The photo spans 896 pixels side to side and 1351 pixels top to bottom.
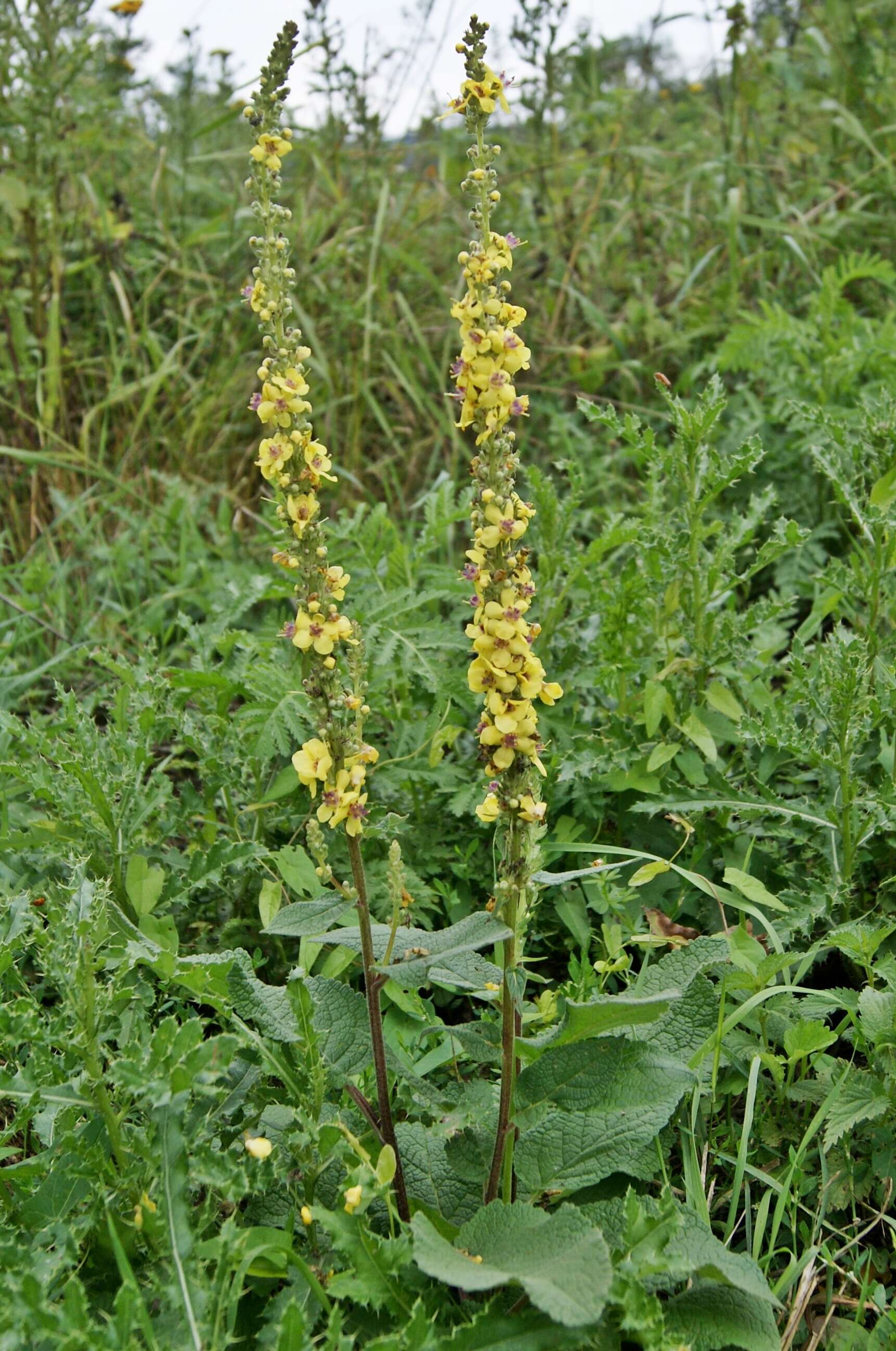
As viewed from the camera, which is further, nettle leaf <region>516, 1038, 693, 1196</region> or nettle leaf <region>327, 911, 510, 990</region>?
nettle leaf <region>516, 1038, 693, 1196</region>

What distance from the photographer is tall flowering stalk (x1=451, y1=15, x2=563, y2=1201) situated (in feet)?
4.54

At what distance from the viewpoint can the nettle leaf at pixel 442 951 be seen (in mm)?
1462

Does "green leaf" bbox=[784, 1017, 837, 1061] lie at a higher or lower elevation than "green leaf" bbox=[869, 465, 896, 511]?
lower

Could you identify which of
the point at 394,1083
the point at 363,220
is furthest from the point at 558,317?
the point at 394,1083

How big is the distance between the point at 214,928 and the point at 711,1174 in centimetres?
112

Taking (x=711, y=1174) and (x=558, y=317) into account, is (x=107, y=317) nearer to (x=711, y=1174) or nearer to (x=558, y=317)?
(x=558, y=317)

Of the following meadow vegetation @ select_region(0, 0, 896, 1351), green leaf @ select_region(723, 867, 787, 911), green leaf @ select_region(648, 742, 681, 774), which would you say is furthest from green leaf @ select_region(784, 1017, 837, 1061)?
green leaf @ select_region(648, 742, 681, 774)

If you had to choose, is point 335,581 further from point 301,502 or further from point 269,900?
point 269,900

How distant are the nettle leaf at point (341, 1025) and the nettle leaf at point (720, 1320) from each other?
22.1 inches

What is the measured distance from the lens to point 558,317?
457cm

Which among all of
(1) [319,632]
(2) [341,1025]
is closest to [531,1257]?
(2) [341,1025]

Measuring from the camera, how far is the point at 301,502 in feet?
4.91

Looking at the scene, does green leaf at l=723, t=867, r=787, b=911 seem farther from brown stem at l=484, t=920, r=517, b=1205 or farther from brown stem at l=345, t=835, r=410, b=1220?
brown stem at l=345, t=835, r=410, b=1220

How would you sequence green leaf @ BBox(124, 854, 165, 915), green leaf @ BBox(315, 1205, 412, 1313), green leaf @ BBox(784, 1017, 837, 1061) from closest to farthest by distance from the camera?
green leaf @ BBox(315, 1205, 412, 1313) < green leaf @ BBox(784, 1017, 837, 1061) < green leaf @ BBox(124, 854, 165, 915)
